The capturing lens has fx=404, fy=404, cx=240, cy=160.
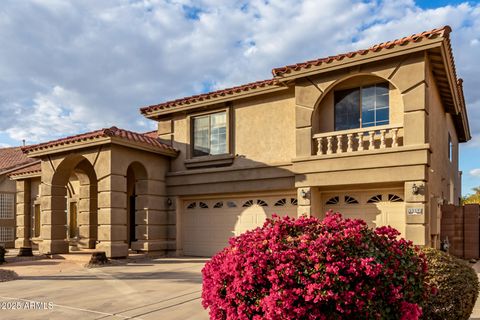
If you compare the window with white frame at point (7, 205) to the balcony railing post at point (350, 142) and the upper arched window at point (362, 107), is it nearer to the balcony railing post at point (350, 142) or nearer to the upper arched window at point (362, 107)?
the upper arched window at point (362, 107)

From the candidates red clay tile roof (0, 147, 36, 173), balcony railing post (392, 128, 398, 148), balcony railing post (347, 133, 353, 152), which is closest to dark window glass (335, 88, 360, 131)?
balcony railing post (347, 133, 353, 152)

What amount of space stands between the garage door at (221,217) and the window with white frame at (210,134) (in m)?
2.15

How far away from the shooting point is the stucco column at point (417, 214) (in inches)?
471

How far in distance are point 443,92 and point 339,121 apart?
4.43 m

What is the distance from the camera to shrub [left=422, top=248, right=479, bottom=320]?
568 centimetres

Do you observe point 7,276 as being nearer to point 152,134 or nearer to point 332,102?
point 332,102

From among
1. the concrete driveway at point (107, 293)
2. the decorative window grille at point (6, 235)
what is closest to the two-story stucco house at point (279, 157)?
the concrete driveway at point (107, 293)

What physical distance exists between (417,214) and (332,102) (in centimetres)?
483

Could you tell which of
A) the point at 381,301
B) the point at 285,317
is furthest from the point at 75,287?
the point at 381,301

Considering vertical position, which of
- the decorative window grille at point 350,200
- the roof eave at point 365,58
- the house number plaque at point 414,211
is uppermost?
the roof eave at point 365,58

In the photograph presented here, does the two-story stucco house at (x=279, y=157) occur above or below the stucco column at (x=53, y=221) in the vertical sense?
above

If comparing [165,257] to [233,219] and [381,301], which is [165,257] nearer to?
[233,219]

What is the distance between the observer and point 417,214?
12.0 metres

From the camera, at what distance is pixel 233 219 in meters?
16.6
